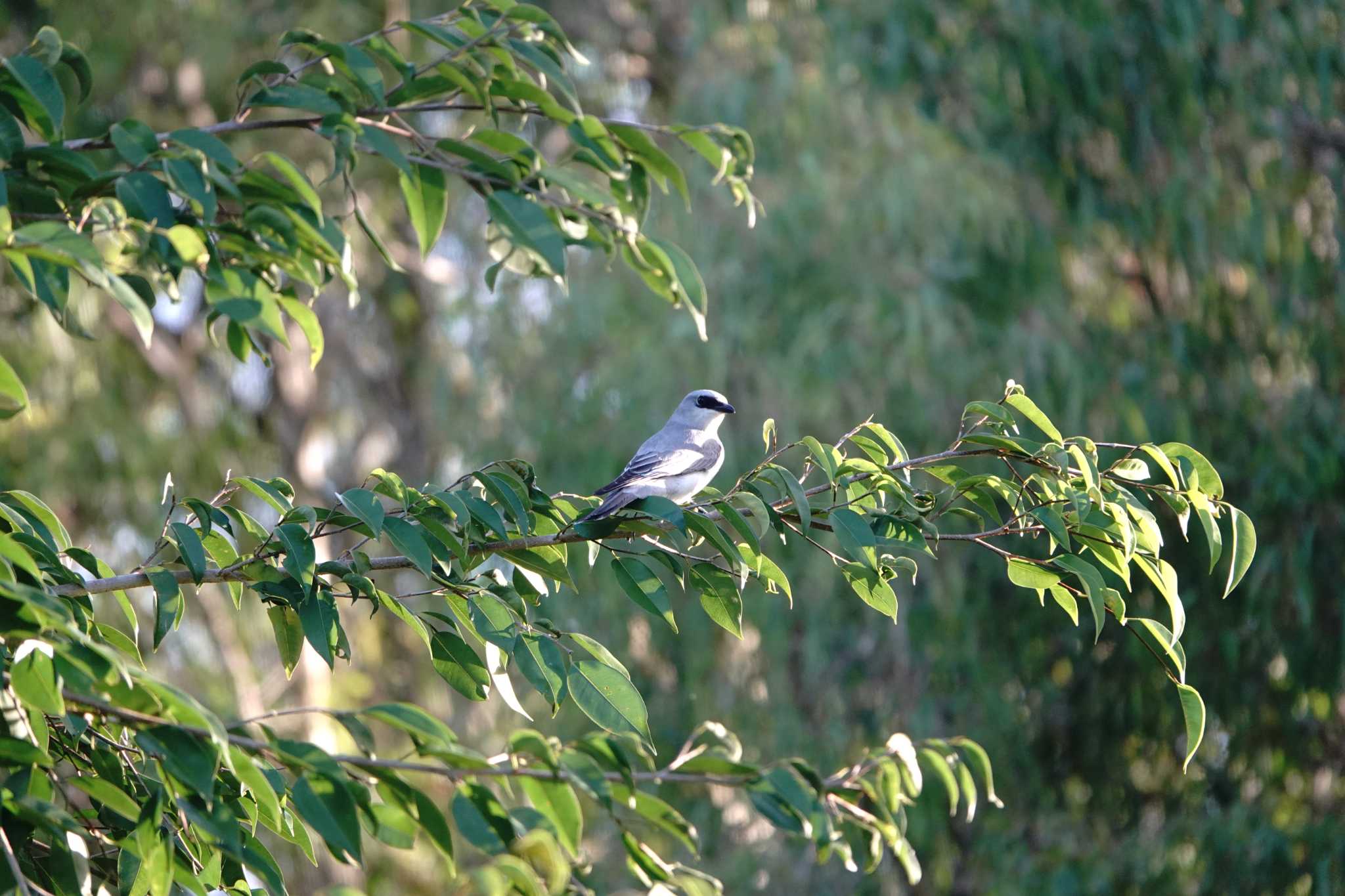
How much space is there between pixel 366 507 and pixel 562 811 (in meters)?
0.70

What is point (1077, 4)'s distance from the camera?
22.4 ft

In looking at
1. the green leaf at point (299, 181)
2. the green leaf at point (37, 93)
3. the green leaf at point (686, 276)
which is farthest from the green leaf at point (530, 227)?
the green leaf at point (37, 93)

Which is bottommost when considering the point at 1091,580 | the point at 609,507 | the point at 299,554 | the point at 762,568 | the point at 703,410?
the point at 703,410

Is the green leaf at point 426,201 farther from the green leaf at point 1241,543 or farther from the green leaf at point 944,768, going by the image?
the green leaf at point 1241,543

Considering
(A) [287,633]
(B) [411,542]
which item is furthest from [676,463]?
(B) [411,542]

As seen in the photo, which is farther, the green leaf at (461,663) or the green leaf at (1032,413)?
the green leaf at (461,663)

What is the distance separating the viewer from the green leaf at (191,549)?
2.35m

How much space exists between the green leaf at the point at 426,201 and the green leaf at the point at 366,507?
0.65m

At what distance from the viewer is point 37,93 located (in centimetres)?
247

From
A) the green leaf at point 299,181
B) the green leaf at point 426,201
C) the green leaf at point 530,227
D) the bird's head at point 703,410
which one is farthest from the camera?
the bird's head at point 703,410

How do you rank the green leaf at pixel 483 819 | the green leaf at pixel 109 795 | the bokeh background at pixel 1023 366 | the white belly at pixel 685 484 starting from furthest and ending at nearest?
1. the bokeh background at pixel 1023 366
2. the white belly at pixel 685 484
3. the green leaf at pixel 109 795
4. the green leaf at pixel 483 819

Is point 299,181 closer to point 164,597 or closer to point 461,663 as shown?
point 164,597

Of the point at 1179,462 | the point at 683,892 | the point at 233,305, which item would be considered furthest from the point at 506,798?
the point at 1179,462

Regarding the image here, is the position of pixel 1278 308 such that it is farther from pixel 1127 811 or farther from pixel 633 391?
pixel 633 391
